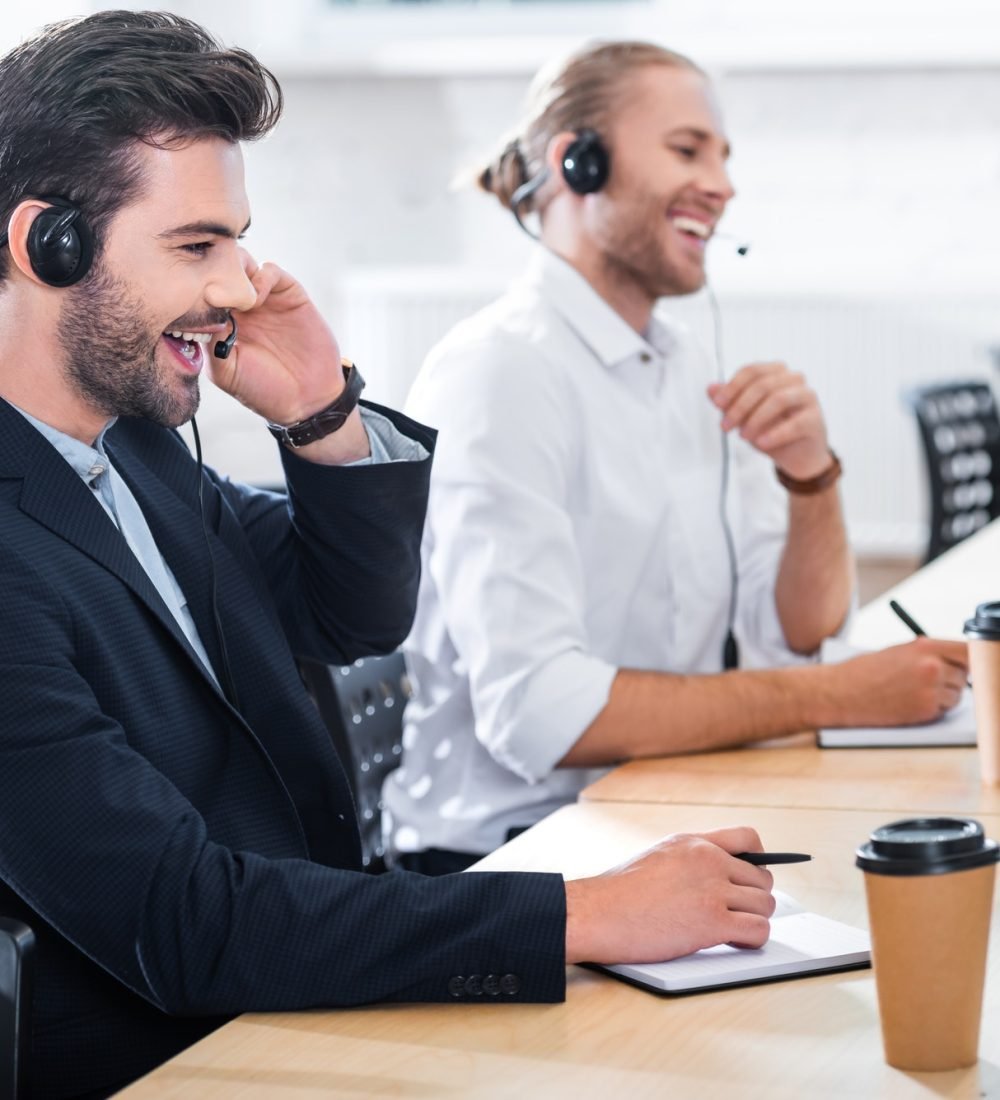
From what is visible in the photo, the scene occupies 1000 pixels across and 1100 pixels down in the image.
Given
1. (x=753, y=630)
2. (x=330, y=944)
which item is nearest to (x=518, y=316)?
(x=753, y=630)

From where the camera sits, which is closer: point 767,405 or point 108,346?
point 108,346

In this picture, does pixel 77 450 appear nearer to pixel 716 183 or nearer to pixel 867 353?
pixel 716 183

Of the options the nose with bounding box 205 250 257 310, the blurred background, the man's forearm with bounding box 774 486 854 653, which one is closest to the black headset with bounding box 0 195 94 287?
the nose with bounding box 205 250 257 310

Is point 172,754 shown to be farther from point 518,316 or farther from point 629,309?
point 629,309

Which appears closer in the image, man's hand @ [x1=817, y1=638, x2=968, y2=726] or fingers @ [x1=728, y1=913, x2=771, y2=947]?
fingers @ [x1=728, y1=913, x2=771, y2=947]

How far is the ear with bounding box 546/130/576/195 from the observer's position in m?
2.13

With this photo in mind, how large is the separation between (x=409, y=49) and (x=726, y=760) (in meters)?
3.79

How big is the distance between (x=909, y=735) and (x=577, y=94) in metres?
0.93

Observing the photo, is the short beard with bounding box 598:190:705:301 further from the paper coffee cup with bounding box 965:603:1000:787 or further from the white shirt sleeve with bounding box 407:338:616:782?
the paper coffee cup with bounding box 965:603:1000:787

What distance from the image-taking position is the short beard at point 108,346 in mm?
1310

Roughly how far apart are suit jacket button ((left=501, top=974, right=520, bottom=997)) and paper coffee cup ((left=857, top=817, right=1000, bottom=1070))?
235mm

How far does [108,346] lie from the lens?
1317 millimetres

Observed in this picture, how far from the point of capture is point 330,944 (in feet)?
3.61

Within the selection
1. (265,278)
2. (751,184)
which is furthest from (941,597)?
(751,184)
